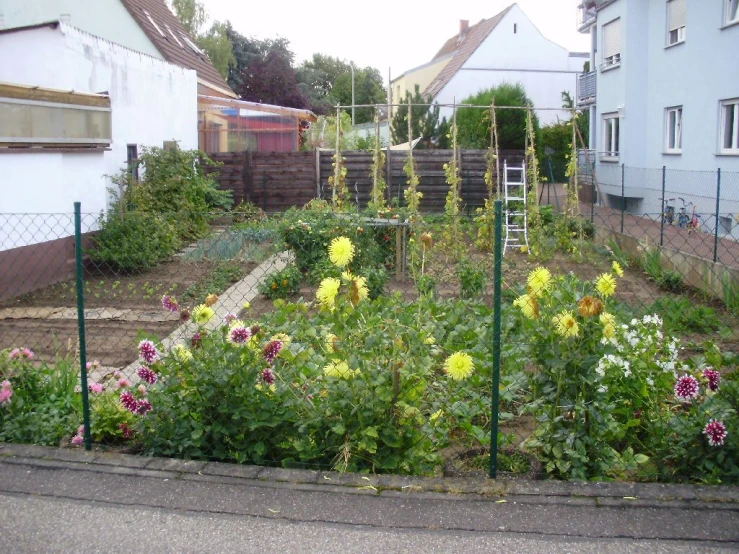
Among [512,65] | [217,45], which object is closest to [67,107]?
[512,65]

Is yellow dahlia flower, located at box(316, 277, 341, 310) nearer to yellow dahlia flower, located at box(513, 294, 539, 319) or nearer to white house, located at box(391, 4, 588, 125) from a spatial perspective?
yellow dahlia flower, located at box(513, 294, 539, 319)

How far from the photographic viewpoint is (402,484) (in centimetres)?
412

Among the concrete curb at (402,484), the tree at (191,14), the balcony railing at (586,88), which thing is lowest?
the concrete curb at (402,484)

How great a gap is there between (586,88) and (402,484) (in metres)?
24.2

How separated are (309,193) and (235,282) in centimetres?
974

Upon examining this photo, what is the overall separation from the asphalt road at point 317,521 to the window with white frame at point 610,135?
63.0ft

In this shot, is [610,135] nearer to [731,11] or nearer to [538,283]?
[731,11]

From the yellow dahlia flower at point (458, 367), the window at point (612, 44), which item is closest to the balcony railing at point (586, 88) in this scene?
the window at point (612, 44)

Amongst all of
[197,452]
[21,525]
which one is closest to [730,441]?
[197,452]

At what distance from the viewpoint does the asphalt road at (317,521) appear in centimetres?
361

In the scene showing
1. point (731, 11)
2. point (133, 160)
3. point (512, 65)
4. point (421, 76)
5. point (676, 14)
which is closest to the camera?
point (133, 160)

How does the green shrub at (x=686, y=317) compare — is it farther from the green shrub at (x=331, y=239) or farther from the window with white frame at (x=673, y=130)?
the window with white frame at (x=673, y=130)

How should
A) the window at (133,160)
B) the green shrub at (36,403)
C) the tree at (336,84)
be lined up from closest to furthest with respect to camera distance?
the green shrub at (36,403)
the window at (133,160)
the tree at (336,84)

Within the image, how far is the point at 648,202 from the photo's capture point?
18.6 meters
